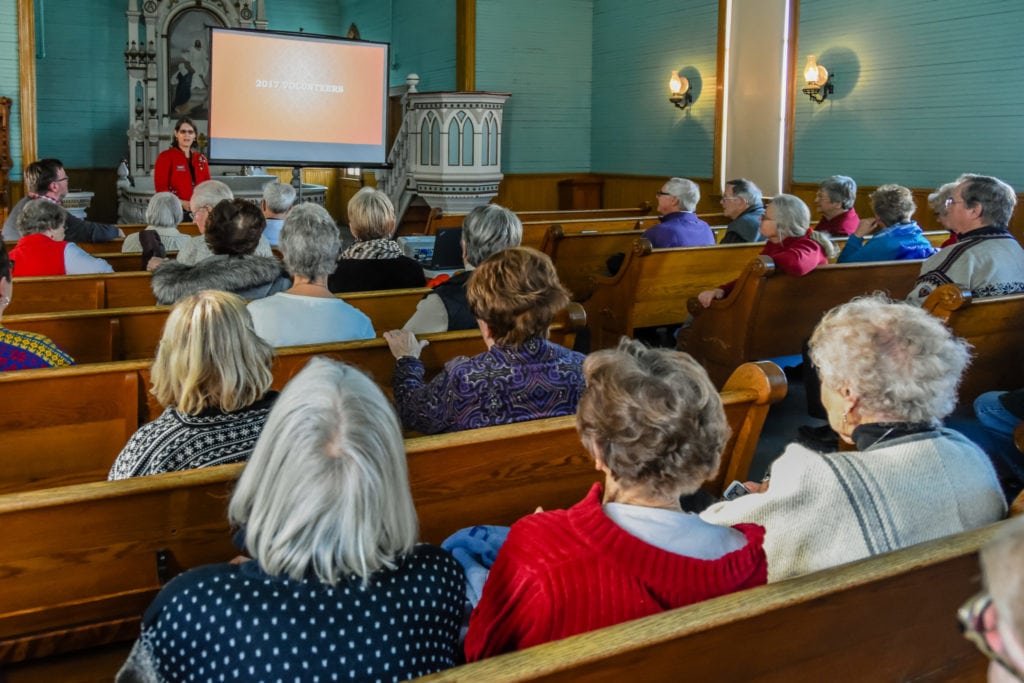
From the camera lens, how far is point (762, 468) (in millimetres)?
3660

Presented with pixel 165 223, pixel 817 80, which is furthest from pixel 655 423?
pixel 817 80

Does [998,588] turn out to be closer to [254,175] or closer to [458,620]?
[458,620]

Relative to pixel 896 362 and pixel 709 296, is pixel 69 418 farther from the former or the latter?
pixel 709 296

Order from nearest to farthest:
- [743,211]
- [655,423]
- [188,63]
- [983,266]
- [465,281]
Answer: [655,423] → [465,281] → [983,266] → [743,211] → [188,63]

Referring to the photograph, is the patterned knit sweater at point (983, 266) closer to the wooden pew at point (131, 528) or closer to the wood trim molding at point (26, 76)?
the wooden pew at point (131, 528)

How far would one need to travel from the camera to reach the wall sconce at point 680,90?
9328 millimetres

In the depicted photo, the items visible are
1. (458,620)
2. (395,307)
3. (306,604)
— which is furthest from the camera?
(395,307)

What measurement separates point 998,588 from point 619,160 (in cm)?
1032

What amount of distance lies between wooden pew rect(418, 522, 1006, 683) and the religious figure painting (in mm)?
11880

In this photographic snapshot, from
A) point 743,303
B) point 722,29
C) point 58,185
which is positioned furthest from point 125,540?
point 722,29

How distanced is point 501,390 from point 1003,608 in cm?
164

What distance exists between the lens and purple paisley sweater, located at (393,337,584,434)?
221 cm

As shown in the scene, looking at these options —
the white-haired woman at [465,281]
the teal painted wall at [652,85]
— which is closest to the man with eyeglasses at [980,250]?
the white-haired woman at [465,281]

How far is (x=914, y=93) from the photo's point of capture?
7.09 meters
